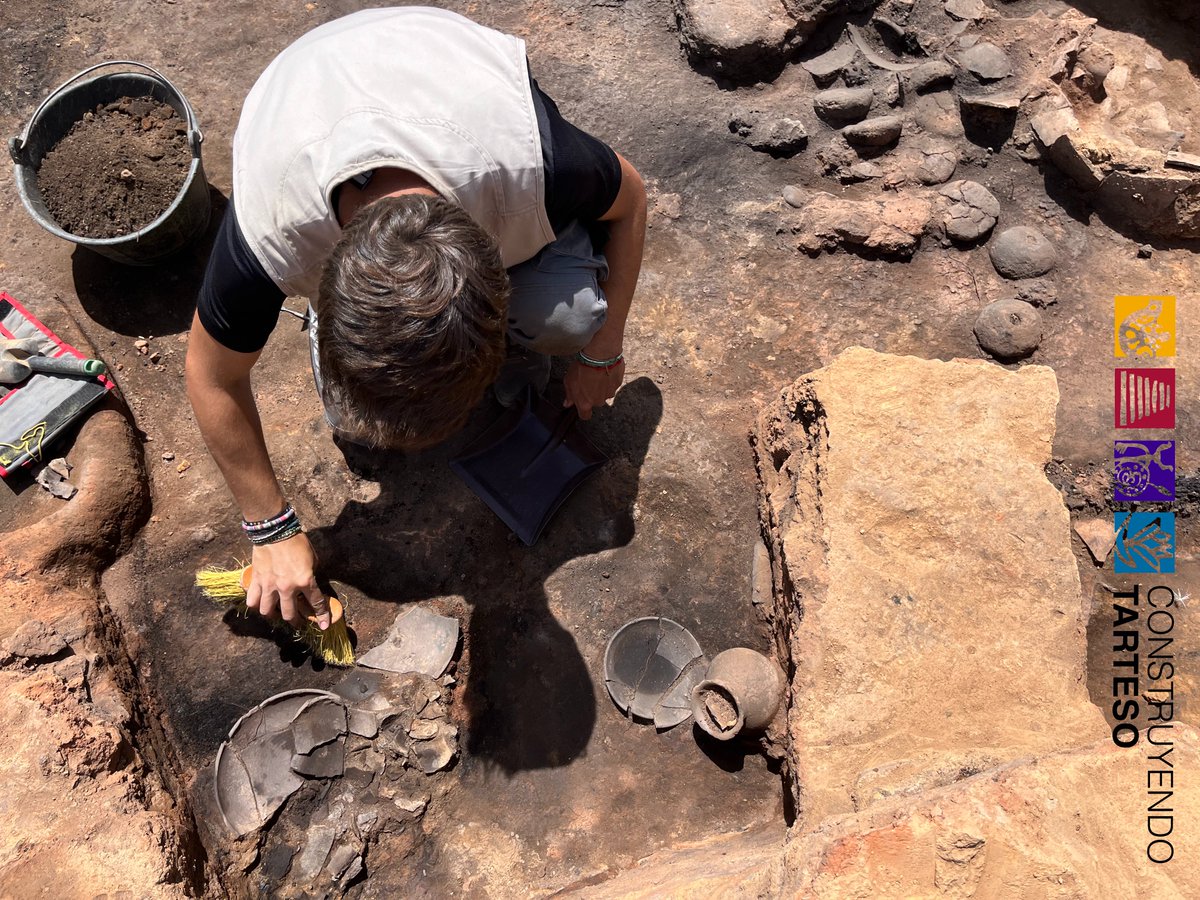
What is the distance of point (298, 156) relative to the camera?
5.04ft

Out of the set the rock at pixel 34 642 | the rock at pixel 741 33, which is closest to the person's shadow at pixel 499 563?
the rock at pixel 34 642

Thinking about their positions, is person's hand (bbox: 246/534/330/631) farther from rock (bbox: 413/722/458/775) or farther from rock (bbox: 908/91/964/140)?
rock (bbox: 908/91/964/140)

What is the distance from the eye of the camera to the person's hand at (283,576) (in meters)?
2.23

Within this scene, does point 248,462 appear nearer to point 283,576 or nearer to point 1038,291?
point 283,576

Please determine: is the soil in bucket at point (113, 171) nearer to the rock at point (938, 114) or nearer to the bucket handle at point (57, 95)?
the bucket handle at point (57, 95)

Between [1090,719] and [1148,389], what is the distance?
1410mm

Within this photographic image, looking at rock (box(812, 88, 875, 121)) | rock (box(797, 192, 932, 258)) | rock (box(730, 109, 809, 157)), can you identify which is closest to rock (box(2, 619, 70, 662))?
rock (box(797, 192, 932, 258))

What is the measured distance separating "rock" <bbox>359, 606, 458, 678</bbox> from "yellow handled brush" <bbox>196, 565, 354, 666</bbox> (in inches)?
3.2

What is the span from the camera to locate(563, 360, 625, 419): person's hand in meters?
2.49

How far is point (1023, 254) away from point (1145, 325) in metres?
0.51

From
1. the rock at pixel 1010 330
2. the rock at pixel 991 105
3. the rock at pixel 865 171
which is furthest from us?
the rock at pixel 865 171

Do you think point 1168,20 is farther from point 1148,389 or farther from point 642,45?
point 642,45

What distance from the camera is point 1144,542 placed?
8.57 feet

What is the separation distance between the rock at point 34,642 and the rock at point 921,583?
6.80 feet
